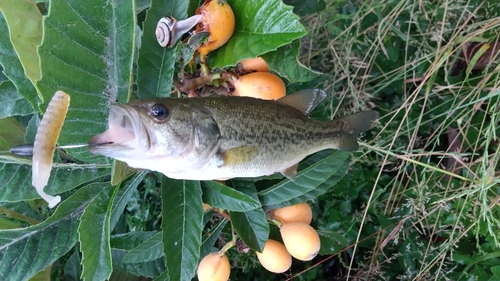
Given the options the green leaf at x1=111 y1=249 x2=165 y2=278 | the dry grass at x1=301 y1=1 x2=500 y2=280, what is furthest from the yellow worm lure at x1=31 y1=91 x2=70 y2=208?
the dry grass at x1=301 y1=1 x2=500 y2=280

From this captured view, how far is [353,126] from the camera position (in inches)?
37.8

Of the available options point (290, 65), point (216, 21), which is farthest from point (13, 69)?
point (290, 65)

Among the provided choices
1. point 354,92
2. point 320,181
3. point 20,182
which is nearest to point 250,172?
point 320,181

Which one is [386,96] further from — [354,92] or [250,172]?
[250,172]

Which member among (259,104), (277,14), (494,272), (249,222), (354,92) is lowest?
(494,272)

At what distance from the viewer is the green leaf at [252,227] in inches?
37.1

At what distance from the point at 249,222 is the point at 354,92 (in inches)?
23.5

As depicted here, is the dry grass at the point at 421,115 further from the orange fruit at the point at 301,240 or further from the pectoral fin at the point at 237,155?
the pectoral fin at the point at 237,155

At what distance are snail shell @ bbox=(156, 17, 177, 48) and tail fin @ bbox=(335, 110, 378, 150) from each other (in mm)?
370

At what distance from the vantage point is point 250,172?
80 centimetres

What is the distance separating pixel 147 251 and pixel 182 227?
0.61 ft

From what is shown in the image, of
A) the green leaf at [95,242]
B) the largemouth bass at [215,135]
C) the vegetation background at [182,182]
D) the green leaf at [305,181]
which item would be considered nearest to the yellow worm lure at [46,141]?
the largemouth bass at [215,135]

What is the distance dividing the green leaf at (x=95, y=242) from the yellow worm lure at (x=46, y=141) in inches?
11.6

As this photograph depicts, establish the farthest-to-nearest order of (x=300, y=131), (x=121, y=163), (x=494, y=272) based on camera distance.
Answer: (x=494, y=272) < (x=300, y=131) < (x=121, y=163)
